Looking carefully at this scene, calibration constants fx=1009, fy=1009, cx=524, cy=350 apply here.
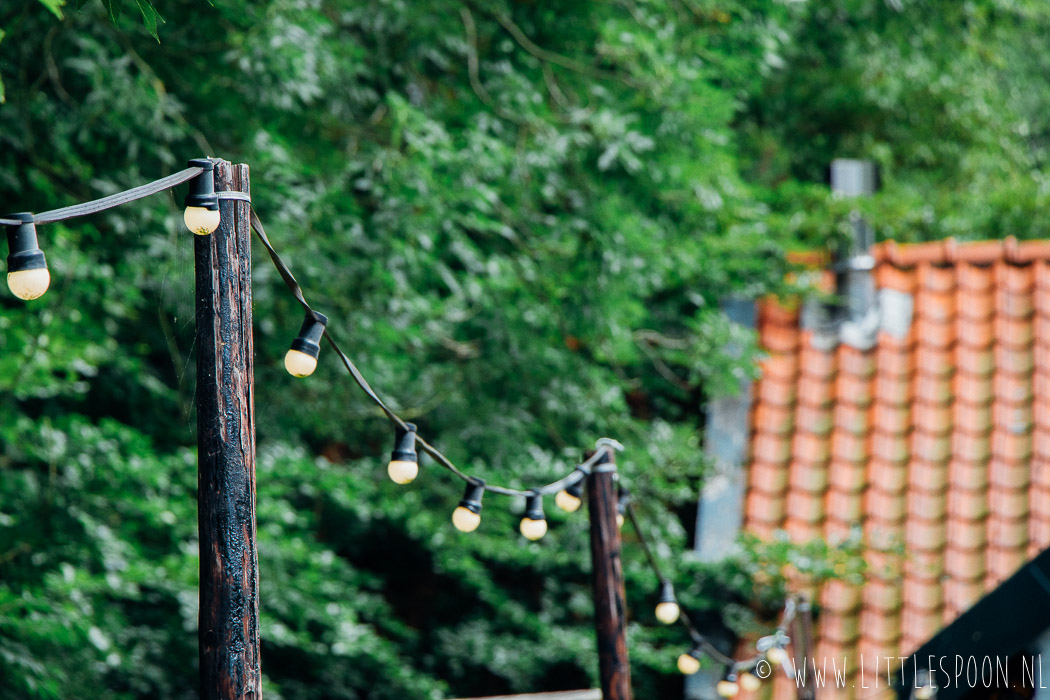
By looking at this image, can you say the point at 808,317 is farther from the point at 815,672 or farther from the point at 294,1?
the point at 294,1

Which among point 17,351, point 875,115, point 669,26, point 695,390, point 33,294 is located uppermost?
point 875,115

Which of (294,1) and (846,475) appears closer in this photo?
(294,1)

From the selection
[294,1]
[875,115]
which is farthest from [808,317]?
[294,1]

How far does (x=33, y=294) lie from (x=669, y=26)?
411cm

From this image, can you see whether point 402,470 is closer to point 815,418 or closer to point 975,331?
point 815,418

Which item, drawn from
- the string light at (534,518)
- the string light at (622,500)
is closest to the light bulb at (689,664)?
the string light at (622,500)

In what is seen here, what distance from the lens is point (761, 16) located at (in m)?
5.45

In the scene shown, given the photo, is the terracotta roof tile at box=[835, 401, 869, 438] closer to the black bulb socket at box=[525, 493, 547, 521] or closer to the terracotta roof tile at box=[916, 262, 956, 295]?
the terracotta roof tile at box=[916, 262, 956, 295]

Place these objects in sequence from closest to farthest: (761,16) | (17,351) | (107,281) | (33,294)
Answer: (33,294) → (17,351) → (107,281) → (761,16)

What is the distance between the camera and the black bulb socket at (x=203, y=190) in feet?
6.47

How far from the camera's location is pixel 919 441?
5.71m

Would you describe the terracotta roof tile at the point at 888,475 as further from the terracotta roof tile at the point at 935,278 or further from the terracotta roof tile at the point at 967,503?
the terracotta roof tile at the point at 935,278

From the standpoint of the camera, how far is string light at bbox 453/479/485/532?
109 inches

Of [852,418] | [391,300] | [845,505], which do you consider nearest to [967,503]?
[845,505]
